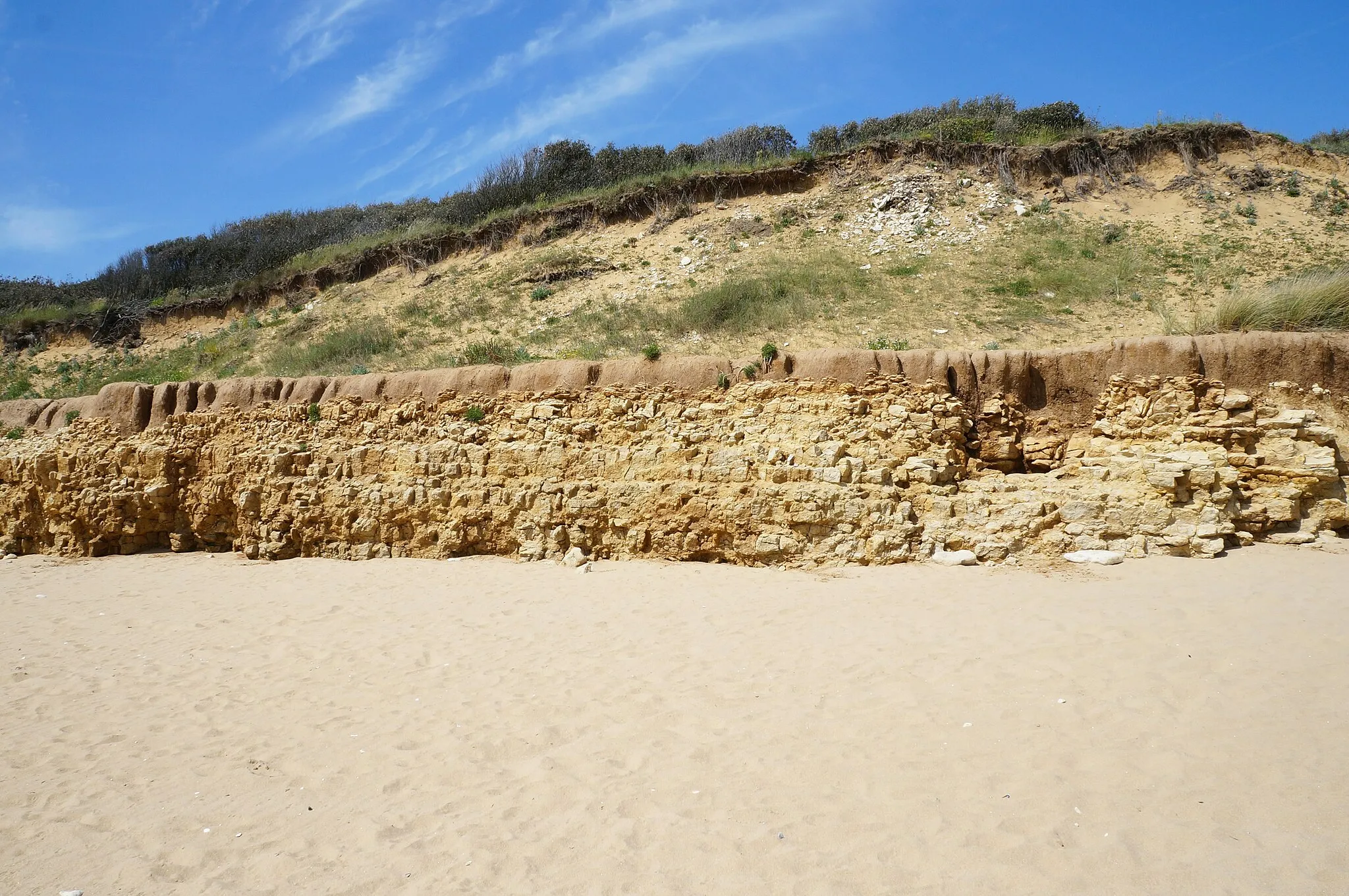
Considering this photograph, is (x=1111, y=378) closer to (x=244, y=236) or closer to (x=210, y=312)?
(x=210, y=312)

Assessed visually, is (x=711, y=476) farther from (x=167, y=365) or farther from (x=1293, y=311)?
(x=167, y=365)

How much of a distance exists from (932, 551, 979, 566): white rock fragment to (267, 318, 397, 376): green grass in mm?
12017

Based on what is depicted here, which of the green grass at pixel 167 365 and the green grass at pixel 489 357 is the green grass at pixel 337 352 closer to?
the green grass at pixel 167 365

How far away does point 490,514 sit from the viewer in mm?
8484

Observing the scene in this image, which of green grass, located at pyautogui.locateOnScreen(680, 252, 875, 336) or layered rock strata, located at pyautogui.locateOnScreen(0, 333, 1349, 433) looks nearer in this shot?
layered rock strata, located at pyautogui.locateOnScreen(0, 333, 1349, 433)

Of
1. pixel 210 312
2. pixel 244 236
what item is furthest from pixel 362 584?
pixel 244 236

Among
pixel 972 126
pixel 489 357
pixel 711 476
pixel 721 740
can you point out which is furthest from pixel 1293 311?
pixel 972 126

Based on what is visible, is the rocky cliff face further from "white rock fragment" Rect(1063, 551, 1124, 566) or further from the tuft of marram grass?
the tuft of marram grass

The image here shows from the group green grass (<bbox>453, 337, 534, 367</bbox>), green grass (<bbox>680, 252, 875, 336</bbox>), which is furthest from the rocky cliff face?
green grass (<bbox>680, 252, 875, 336</bbox>)

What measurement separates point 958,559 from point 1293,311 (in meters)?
5.23

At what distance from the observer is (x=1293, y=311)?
8133mm

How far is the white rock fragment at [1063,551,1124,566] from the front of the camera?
646cm

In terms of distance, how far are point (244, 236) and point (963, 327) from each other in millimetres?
30789

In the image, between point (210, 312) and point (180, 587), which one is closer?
point (180, 587)
